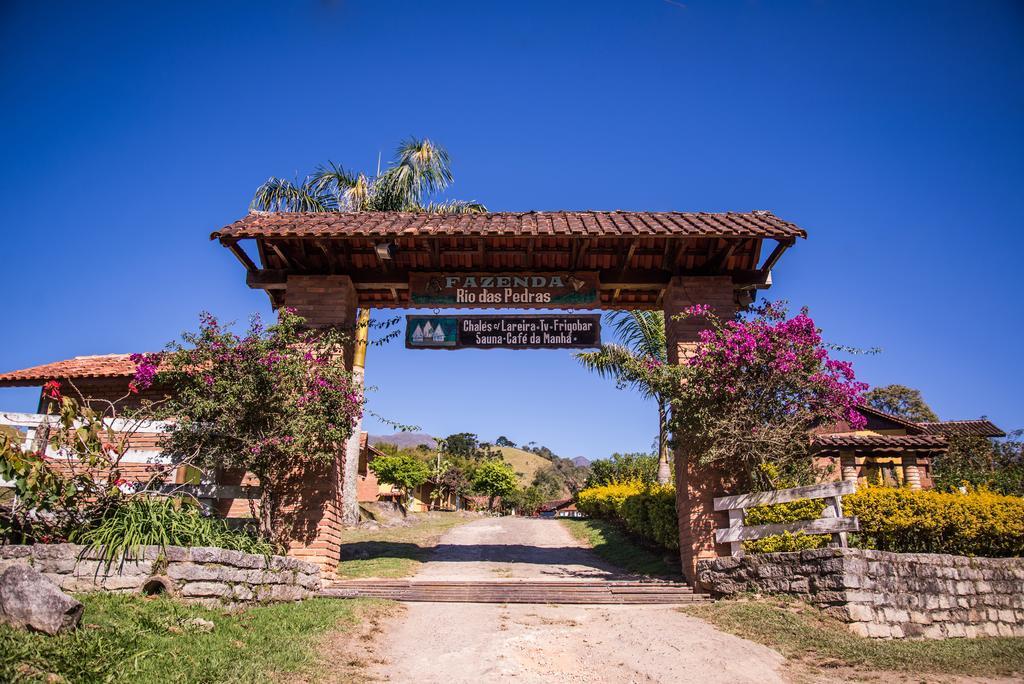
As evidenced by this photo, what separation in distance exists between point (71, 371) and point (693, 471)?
1446 centimetres

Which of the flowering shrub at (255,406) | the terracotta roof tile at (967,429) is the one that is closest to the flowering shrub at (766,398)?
the flowering shrub at (255,406)

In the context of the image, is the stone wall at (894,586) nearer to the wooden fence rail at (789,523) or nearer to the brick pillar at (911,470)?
the wooden fence rail at (789,523)

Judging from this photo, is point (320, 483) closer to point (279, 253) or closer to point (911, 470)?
point (279, 253)

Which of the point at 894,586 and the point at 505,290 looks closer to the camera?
the point at 894,586

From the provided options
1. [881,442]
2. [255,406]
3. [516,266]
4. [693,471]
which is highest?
[516,266]

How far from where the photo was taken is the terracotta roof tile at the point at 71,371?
1499cm

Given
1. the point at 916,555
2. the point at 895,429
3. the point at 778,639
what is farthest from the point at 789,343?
the point at 895,429

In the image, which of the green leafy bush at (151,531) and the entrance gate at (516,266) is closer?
the green leafy bush at (151,531)

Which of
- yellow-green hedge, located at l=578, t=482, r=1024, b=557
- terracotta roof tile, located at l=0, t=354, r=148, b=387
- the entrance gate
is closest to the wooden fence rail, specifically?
yellow-green hedge, located at l=578, t=482, r=1024, b=557

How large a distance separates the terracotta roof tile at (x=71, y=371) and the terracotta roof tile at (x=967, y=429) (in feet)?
111

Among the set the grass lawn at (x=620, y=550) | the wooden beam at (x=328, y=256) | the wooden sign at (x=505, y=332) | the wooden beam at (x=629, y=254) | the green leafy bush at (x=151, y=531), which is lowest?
the grass lawn at (x=620, y=550)

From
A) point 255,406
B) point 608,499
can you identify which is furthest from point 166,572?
point 608,499

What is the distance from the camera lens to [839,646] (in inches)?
248

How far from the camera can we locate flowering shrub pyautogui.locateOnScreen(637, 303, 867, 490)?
28.3ft
